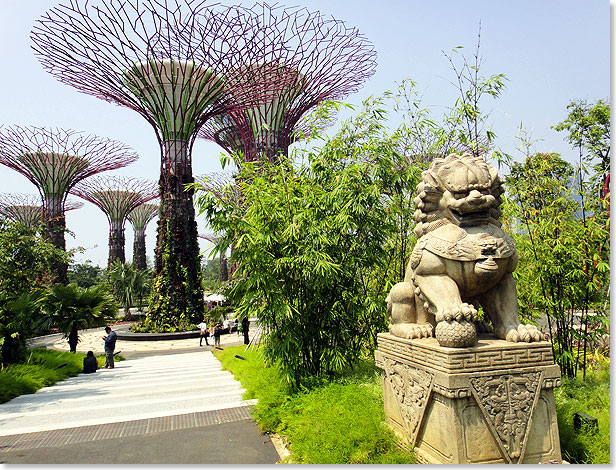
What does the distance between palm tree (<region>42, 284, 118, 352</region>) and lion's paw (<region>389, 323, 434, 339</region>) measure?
853 centimetres

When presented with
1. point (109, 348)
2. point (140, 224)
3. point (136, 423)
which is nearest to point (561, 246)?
point (136, 423)

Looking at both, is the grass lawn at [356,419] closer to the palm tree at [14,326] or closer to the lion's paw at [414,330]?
the lion's paw at [414,330]

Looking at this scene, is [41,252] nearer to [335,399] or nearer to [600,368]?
[335,399]

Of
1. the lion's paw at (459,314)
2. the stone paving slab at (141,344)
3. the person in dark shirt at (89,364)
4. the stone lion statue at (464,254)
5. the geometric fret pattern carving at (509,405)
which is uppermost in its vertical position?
the stone lion statue at (464,254)

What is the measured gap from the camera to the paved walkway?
3.39m

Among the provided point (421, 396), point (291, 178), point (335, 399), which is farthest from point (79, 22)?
point (421, 396)

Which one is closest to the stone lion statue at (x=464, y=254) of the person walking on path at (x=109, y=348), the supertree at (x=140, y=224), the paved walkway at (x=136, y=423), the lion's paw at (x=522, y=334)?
the lion's paw at (x=522, y=334)

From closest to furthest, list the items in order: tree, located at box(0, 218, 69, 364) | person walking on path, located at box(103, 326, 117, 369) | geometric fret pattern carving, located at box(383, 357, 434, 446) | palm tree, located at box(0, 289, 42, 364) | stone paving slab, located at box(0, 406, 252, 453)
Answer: geometric fret pattern carving, located at box(383, 357, 434, 446) → stone paving slab, located at box(0, 406, 252, 453) → palm tree, located at box(0, 289, 42, 364) → tree, located at box(0, 218, 69, 364) → person walking on path, located at box(103, 326, 117, 369)

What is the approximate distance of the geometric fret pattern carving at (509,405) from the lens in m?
2.61

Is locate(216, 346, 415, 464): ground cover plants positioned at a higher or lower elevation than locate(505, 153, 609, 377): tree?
lower

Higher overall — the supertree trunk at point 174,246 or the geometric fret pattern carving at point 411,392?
the supertree trunk at point 174,246

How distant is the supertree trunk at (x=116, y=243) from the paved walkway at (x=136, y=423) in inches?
924

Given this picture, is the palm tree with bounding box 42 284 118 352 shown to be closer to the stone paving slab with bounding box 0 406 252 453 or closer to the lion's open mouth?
the stone paving slab with bounding box 0 406 252 453

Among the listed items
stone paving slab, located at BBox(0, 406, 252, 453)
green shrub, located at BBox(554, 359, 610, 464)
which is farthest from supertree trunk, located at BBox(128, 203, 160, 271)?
green shrub, located at BBox(554, 359, 610, 464)
